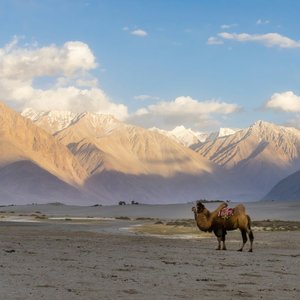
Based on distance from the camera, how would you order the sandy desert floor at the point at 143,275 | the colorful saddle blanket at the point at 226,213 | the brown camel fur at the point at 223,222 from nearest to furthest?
1. the sandy desert floor at the point at 143,275
2. the brown camel fur at the point at 223,222
3. the colorful saddle blanket at the point at 226,213

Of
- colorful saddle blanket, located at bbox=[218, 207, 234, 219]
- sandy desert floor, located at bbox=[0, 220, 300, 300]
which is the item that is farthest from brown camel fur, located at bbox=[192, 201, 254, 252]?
sandy desert floor, located at bbox=[0, 220, 300, 300]

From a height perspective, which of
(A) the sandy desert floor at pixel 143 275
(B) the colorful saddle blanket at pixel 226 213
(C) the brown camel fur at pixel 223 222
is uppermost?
(B) the colorful saddle blanket at pixel 226 213

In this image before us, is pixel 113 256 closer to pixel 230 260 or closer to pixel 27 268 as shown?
pixel 230 260

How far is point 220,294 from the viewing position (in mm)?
14203

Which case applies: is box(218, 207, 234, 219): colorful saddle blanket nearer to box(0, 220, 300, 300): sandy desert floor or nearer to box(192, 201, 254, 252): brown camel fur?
box(192, 201, 254, 252): brown camel fur

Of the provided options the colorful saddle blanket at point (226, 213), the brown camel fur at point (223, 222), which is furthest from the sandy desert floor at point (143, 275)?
the colorful saddle blanket at point (226, 213)

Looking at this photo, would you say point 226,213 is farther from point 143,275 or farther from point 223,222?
point 143,275

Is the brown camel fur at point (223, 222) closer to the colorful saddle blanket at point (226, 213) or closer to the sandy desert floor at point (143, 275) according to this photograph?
the colorful saddle blanket at point (226, 213)

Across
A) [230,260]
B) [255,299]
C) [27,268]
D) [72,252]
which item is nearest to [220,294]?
[255,299]

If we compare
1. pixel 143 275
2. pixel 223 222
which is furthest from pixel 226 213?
pixel 143 275

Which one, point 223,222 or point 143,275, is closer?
point 143,275

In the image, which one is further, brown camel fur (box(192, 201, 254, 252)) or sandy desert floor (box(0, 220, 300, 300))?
brown camel fur (box(192, 201, 254, 252))

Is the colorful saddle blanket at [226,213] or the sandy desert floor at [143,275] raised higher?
the colorful saddle blanket at [226,213]

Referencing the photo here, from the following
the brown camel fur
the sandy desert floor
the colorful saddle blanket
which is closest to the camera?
the sandy desert floor
